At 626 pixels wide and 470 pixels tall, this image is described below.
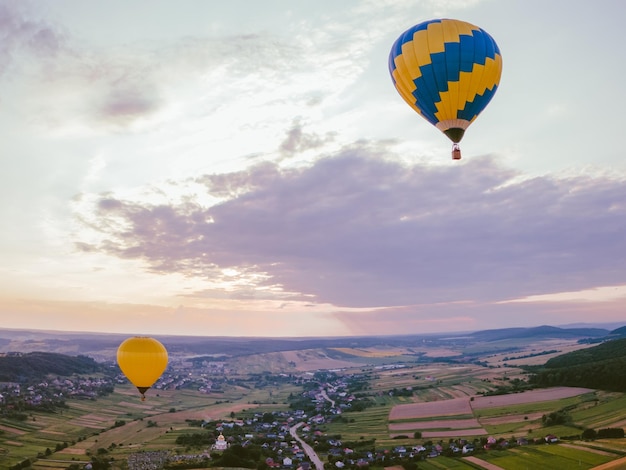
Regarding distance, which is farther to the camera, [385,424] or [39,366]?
[39,366]

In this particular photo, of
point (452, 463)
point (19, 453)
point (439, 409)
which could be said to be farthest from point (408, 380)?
point (19, 453)

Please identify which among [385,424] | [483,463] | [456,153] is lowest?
[385,424]

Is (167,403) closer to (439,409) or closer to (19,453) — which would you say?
(19,453)

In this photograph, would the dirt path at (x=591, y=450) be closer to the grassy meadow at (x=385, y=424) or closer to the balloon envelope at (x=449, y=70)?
the grassy meadow at (x=385, y=424)

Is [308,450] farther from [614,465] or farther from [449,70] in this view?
[449,70]

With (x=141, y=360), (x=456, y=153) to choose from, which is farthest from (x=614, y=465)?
(x=141, y=360)

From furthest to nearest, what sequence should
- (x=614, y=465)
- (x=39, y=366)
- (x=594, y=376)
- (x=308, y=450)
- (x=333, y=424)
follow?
1. (x=39, y=366)
2. (x=594, y=376)
3. (x=333, y=424)
4. (x=308, y=450)
5. (x=614, y=465)

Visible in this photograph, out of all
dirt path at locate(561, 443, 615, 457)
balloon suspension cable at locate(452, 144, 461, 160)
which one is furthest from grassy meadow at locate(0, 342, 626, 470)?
balloon suspension cable at locate(452, 144, 461, 160)

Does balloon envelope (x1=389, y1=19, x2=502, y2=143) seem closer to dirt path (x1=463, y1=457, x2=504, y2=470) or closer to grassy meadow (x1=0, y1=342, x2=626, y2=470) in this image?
dirt path (x1=463, y1=457, x2=504, y2=470)
